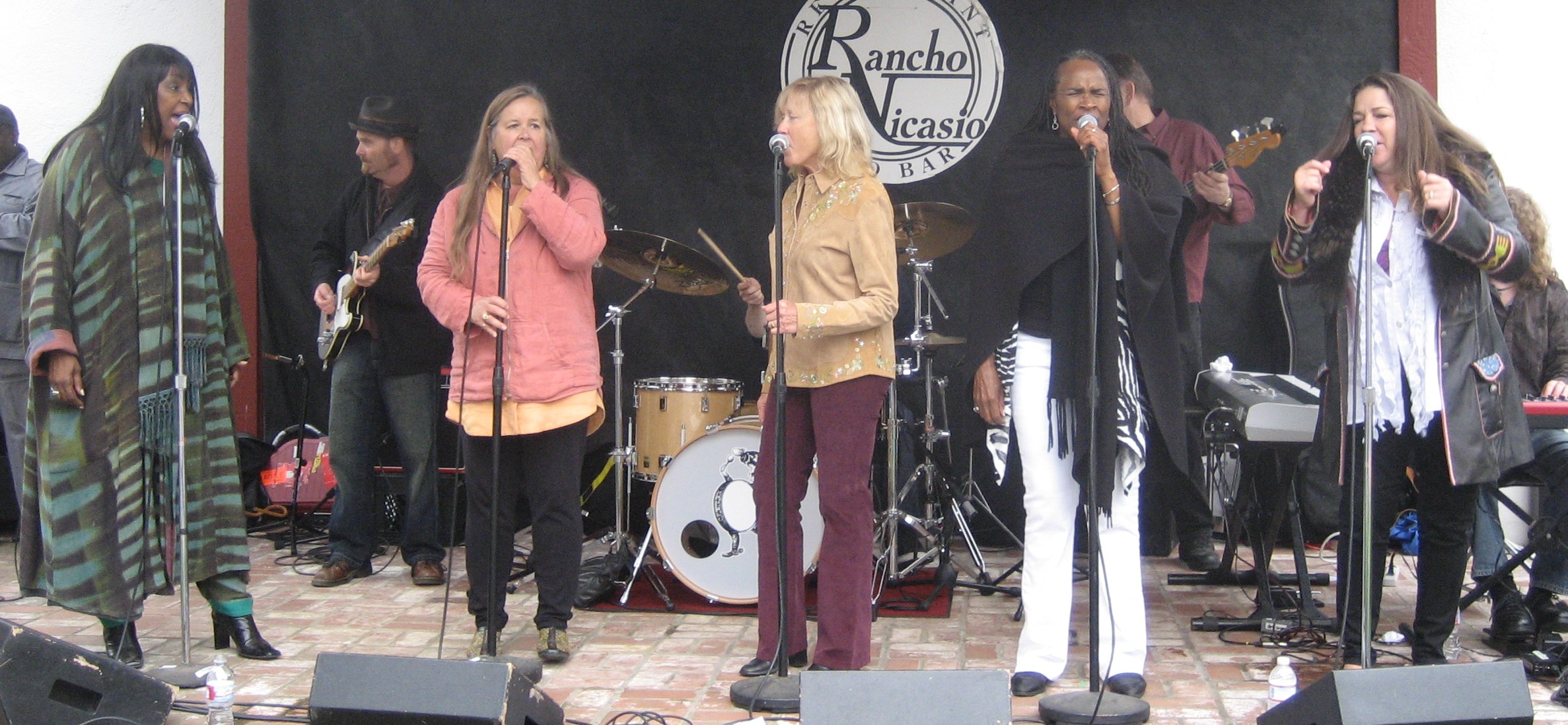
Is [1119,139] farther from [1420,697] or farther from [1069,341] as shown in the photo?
[1420,697]

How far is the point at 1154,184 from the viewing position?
360 cm

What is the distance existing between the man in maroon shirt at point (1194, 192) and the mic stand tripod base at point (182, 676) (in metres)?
3.25

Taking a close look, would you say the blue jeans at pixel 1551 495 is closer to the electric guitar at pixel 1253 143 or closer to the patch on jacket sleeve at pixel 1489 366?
the patch on jacket sleeve at pixel 1489 366

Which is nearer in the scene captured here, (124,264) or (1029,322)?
(1029,322)

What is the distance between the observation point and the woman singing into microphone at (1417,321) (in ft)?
11.6

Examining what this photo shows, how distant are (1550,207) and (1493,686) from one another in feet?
11.9

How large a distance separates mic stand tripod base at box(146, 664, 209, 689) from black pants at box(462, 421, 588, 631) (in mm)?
769

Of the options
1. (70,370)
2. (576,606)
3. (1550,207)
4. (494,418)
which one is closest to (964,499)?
(576,606)

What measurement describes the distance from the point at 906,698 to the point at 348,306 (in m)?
3.30

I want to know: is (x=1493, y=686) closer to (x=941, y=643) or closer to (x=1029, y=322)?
(x=1029, y=322)

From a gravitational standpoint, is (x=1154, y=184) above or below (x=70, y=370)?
above

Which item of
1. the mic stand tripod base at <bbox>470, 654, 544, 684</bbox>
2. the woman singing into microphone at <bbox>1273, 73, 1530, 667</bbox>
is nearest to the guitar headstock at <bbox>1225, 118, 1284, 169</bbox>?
the woman singing into microphone at <bbox>1273, 73, 1530, 667</bbox>

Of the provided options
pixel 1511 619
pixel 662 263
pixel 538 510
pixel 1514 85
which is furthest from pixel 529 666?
pixel 1514 85

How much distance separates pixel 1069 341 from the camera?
139 inches
